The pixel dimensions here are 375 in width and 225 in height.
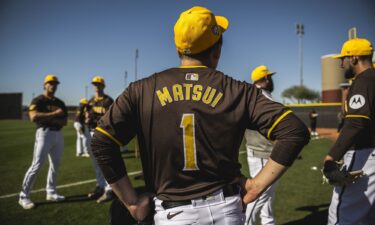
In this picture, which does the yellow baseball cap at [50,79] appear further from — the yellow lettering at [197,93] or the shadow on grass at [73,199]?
the yellow lettering at [197,93]

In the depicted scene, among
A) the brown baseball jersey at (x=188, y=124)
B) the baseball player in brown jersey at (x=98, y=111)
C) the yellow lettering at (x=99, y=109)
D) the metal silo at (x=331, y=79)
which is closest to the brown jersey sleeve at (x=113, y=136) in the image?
the brown baseball jersey at (x=188, y=124)

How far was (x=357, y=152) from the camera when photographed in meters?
2.97

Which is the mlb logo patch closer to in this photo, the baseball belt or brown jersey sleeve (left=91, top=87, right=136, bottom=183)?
brown jersey sleeve (left=91, top=87, right=136, bottom=183)

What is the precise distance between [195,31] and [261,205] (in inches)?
117

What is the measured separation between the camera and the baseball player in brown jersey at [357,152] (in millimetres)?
2725

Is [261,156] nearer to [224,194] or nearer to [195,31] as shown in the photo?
[224,194]

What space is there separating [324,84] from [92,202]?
45.1 meters

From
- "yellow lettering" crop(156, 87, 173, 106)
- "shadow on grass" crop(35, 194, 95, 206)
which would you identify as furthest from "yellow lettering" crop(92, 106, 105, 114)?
"yellow lettering" crop(156, 87, 173, 106)

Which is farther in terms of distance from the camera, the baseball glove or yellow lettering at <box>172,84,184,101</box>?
the baseball glove

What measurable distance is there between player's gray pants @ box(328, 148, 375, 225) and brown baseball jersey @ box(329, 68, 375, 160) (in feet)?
0.76

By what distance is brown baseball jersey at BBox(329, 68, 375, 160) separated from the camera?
2.70 metres

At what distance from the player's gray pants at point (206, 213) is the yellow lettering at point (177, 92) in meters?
0.63

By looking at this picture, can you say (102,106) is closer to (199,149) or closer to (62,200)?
(62,200)

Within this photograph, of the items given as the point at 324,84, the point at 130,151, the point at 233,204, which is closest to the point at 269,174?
the point at 233,204
